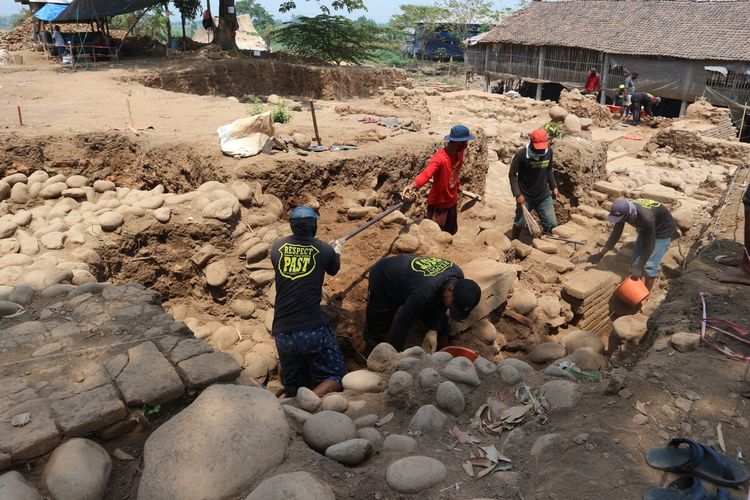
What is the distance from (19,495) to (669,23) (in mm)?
23477

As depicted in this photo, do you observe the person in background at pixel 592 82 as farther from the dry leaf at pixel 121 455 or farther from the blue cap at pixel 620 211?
the dry leaf at pixel 121 455

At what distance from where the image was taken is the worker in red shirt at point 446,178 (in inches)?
214

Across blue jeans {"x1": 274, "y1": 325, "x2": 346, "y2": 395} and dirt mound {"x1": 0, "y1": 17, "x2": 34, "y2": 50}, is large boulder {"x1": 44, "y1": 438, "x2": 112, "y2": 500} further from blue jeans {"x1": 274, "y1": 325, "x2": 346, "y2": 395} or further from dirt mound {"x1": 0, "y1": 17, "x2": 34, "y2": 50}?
dirt mound {"x1": 0, "y1": 17, "x2": 34, "y2": 50}

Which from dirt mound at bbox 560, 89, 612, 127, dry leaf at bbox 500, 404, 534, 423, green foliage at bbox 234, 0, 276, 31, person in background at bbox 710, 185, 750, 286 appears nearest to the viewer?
dry leaf at bbox 500, 404, 534, 423

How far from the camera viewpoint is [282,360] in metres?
3.77

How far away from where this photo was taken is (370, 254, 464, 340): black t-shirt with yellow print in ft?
12.3

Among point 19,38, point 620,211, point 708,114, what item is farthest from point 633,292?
point 19,38

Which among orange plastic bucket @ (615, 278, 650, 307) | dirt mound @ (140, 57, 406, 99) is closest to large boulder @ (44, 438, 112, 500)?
orange plastic bucket @ (615, 278, 650, 307)

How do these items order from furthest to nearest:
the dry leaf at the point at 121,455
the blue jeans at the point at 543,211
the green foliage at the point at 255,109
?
the green foliage at the point at 255,109 → the blue jeans at the point at 543,211 → the dry leaf at the point at 121,455

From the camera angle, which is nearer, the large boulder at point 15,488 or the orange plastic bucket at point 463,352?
the large boulder at point 15,488

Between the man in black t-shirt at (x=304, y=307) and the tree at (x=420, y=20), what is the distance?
1342 inches

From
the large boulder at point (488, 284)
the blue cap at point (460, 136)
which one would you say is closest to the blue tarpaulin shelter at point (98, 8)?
the blue cap at point (460, 136)

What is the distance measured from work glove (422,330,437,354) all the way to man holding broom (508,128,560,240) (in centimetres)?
301

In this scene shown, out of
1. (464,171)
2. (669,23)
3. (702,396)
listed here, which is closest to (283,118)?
(464,171)
